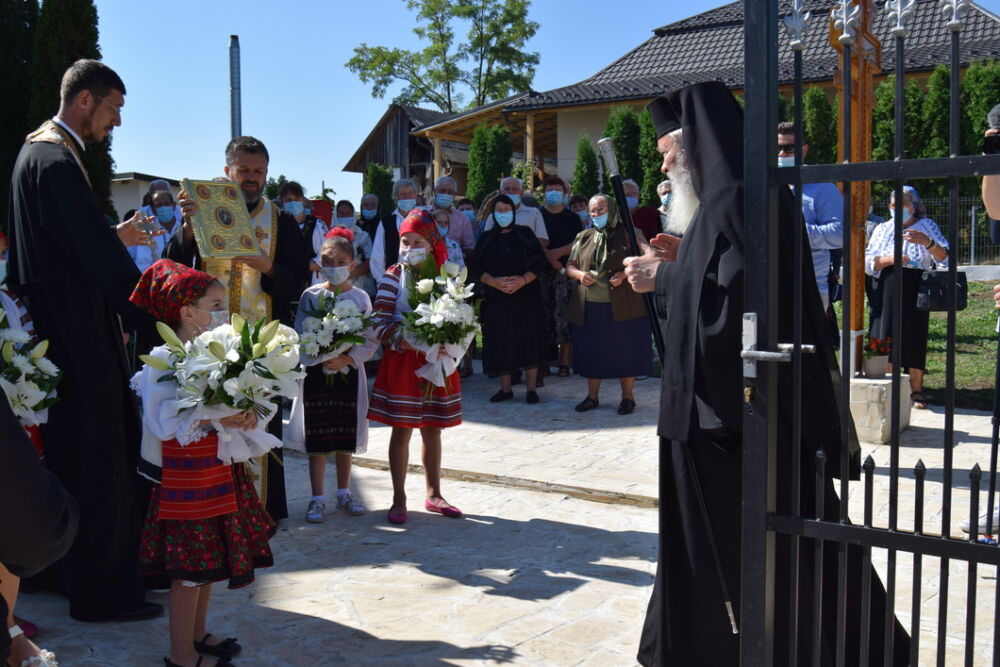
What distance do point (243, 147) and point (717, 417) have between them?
3.55 m

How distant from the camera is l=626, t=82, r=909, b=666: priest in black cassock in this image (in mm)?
3357

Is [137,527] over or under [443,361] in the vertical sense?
under

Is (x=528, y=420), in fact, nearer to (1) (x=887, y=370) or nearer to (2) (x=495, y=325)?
(2) (x=495, y=325)

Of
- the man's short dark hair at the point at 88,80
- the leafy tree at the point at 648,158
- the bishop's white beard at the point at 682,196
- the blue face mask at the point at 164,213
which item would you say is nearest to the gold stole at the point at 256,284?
the man's short dark hair at the point at 88,80

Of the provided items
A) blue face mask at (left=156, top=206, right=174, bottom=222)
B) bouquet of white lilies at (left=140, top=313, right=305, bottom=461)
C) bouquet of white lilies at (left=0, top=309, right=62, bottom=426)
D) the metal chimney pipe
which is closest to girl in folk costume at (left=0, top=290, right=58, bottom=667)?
bouquet of white lilies at (left=0, top=309, right=62, bottom=426)

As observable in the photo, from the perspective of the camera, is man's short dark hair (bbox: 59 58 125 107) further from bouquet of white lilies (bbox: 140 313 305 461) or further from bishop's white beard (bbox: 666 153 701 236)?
bishop's white beard (bbox: 666 153 701 236)

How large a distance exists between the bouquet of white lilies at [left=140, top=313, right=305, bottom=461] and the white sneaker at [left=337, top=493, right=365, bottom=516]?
257cm

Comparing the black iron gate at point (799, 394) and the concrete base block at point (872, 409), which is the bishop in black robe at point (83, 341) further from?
the concrete base block at point (872, 409)

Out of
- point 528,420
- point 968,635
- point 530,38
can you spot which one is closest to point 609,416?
point 528,420

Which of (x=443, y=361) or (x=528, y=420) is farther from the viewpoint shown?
(x=528, y=420)

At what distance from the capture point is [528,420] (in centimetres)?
937

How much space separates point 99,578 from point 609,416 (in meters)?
5.73

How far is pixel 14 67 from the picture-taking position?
16891mm

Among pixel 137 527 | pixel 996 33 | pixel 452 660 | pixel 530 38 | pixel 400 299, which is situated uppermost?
pixel 530 38
